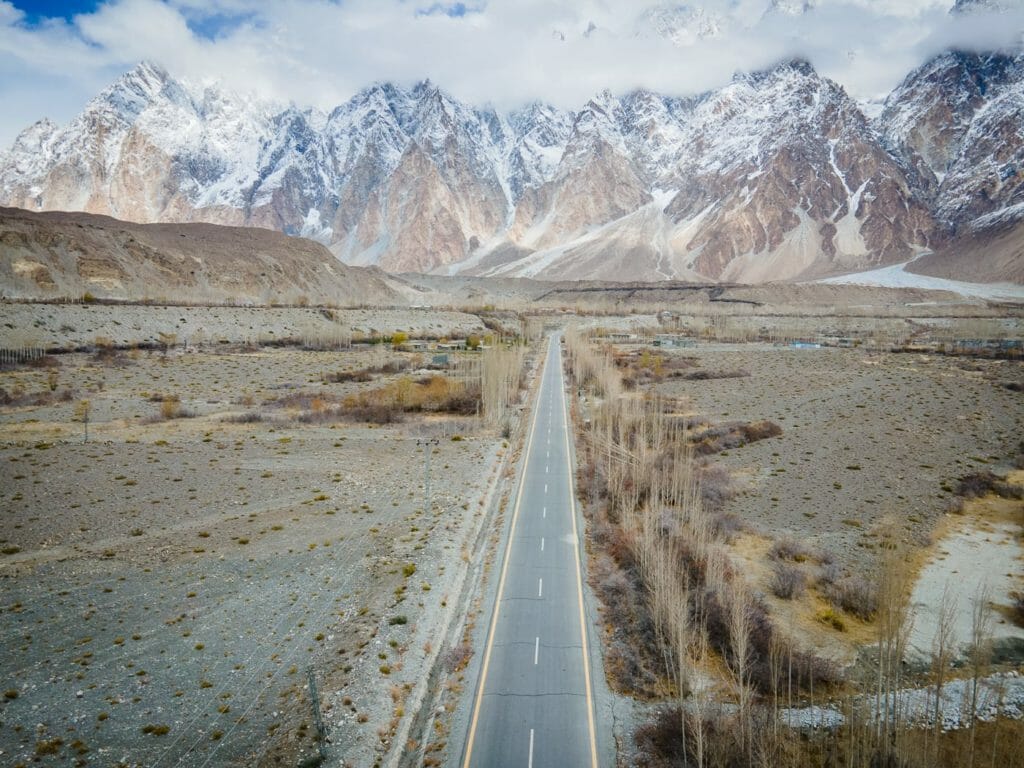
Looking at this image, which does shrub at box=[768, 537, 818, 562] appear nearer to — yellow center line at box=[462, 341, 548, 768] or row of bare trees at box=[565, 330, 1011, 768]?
row of bare trees at box=[565, 330, 1011, 768]

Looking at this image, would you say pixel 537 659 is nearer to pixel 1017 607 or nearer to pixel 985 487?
pixel 1017 607

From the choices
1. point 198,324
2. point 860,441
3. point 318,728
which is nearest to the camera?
point 318,728

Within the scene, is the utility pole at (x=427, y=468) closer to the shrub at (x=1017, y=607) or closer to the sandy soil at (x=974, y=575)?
the sandy soil at (x=974, y=575)

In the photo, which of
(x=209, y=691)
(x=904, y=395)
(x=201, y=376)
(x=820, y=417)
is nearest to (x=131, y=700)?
(x=209, y=691)

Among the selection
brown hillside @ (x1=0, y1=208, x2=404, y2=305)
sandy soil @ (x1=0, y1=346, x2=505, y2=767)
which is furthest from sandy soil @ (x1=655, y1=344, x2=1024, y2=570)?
brown hillside @ (x1=0, y1=208, x2=404, y2=305)

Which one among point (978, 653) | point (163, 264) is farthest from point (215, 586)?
point (163, 264)

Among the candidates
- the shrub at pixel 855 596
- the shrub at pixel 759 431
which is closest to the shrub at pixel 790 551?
the shrub at pixel 855 596
